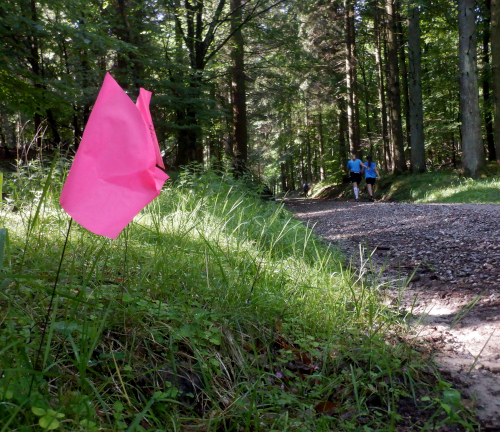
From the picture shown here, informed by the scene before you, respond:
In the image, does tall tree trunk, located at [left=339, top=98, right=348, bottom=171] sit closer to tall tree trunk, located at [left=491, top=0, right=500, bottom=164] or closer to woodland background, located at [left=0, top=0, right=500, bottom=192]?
woodland background, located at [left=0, top=0, right=500, bottom=192]

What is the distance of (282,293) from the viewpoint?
8.95 feet

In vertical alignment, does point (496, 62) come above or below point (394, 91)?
below

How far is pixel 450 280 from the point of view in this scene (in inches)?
147

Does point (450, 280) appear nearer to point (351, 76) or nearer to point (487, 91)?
point (351, 76)

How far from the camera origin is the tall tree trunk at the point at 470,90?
13.2 meters

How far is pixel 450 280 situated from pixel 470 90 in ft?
39.6

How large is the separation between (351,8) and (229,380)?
2140cm

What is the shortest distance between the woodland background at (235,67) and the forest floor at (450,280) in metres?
2.45

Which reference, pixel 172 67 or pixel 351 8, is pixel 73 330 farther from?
pixel 351 8

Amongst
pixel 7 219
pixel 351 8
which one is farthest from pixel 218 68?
pixel 7 219

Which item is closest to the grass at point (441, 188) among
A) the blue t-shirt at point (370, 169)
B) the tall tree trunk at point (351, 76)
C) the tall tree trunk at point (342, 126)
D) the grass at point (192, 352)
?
the blue t-shirt at point (370, 169)

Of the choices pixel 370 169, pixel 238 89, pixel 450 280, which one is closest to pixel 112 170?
pixel 450 280

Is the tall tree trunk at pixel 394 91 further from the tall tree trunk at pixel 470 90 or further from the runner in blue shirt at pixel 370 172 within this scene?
the tall tree trunk at pixel 470 90

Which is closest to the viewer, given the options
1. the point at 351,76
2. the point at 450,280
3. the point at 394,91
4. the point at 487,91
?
the point at 450,280
